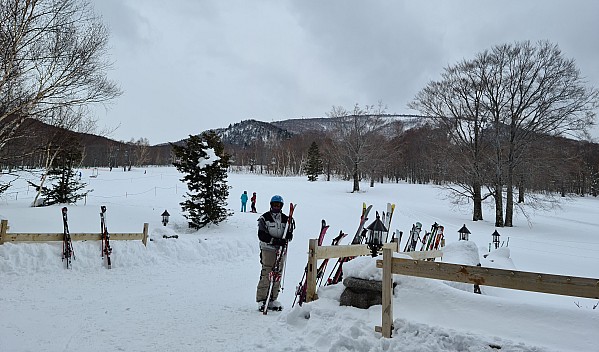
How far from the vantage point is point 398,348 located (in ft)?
13.7

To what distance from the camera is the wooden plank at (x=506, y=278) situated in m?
3.52

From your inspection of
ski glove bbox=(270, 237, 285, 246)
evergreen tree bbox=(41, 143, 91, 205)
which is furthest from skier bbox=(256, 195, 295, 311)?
evergreen tree bbox=(41, 143, 91, 205)

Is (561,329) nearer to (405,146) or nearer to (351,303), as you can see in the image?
(351,303)

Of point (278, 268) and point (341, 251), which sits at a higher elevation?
point (341, 251)

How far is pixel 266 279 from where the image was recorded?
648cm

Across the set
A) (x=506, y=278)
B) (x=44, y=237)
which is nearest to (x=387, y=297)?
(x=506, y=278)

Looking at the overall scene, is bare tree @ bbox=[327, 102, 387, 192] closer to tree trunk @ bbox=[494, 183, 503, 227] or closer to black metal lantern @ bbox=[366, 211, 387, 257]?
tree trunk @ bbox=[494, 183, 503, 227]

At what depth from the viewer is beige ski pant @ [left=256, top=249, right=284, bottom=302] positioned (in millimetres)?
6473

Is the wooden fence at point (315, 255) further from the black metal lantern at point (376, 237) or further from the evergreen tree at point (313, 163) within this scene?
the evergreen tree at point (313, 163)

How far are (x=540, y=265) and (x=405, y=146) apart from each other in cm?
5522

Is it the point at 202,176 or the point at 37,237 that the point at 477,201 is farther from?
the point at 37,237

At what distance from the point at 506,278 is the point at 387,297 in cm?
131

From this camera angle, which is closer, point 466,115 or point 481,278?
point 481,278

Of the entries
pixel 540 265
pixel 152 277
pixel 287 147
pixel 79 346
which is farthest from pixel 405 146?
pixel 79 346
